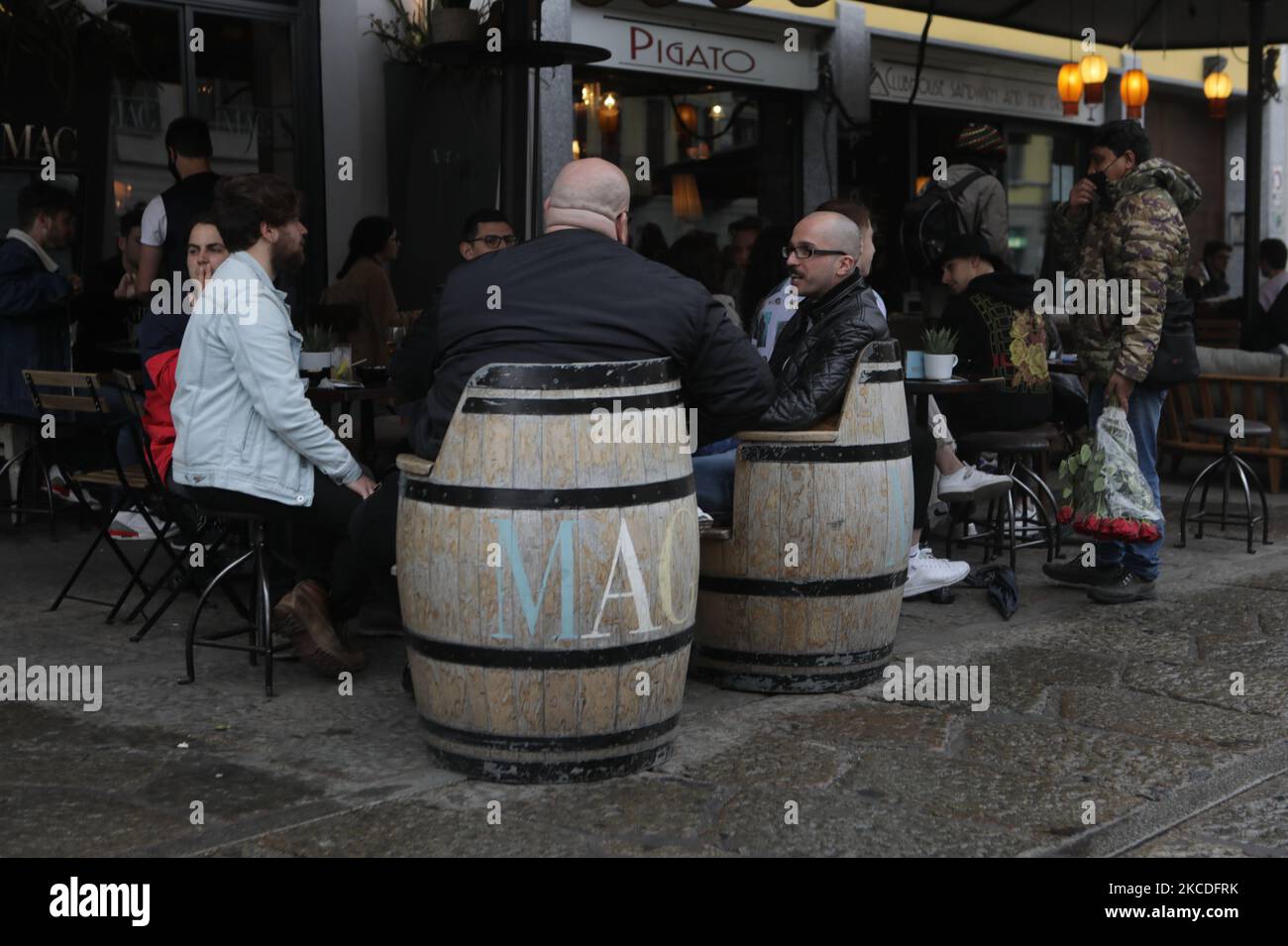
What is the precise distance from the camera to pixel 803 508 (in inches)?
188

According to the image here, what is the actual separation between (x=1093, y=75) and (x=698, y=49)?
3.54 meters

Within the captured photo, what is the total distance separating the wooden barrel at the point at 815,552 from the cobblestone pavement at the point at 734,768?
0.44 feet

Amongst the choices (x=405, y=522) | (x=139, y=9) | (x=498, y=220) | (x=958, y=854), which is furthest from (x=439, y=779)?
(x=139, y=9)

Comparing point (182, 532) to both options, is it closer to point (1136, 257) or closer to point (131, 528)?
point (131, 528)

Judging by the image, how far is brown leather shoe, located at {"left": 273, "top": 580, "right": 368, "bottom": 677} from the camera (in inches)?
198

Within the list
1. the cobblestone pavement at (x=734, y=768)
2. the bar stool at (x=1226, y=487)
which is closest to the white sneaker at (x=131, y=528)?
the cobblestone pavement at (x=734, y=768)

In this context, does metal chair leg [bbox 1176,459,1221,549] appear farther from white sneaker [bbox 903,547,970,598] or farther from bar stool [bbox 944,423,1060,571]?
white sneaker [bbox 903,547,970,598]

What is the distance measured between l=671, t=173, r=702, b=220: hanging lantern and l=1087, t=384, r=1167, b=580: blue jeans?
6.07 m

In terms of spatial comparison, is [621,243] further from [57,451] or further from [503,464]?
[57,451]

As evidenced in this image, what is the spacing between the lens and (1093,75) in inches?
514

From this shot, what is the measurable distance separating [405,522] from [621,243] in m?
0.93

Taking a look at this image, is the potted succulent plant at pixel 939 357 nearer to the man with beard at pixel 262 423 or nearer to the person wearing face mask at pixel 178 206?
the man with beard at pixel 262 423

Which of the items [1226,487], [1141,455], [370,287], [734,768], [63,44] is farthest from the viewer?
[370,287]

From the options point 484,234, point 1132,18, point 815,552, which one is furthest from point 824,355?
point 1132,18
